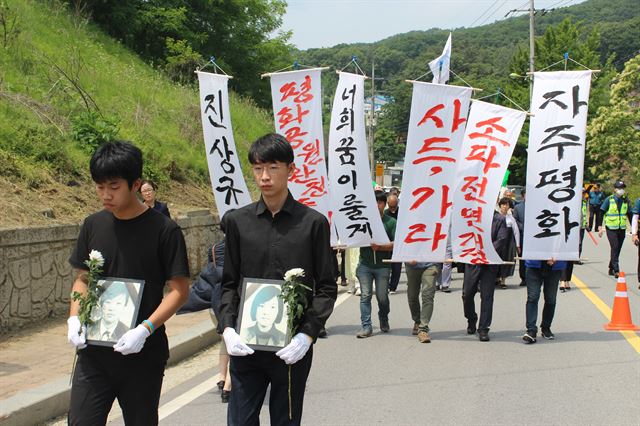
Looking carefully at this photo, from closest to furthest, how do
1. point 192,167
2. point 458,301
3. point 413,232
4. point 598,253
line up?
point 413,232 < point 458,301 < point 192,167 < point 598,253

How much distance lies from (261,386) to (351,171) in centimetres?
749

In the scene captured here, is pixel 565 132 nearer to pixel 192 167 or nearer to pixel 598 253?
pixel 192 167

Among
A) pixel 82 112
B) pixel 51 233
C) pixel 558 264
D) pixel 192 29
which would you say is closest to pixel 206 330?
pixel 51 233

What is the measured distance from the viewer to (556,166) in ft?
32.1

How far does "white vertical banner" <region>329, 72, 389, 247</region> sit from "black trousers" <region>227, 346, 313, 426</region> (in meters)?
6.75

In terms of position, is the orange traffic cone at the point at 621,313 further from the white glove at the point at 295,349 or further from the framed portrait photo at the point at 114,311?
the framed portrait photo at the point at 114,311

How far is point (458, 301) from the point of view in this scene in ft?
45.1

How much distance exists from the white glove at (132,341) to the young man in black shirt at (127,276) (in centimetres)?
1

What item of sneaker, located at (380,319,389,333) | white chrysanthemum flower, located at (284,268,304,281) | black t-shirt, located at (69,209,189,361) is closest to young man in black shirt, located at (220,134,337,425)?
white chrysanthemum flower, located at (284,268,304,281)

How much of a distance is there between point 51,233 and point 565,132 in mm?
6453

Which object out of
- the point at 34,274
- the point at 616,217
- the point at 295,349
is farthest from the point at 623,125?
the point at 295,349

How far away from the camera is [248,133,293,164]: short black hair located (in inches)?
154

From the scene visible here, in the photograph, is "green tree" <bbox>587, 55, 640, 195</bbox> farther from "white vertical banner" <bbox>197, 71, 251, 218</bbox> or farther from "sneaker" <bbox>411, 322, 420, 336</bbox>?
"white vertical banner" <bbox>197, 71, 251, 218</bbox>

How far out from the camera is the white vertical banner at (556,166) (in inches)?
383
